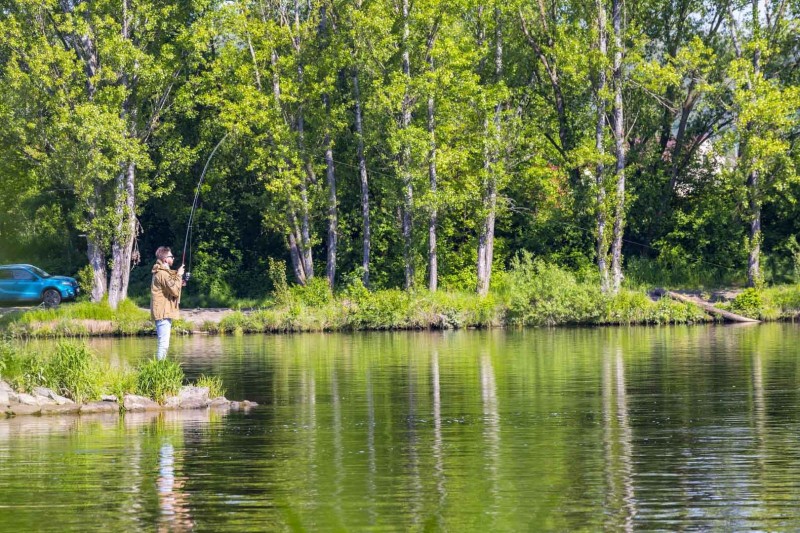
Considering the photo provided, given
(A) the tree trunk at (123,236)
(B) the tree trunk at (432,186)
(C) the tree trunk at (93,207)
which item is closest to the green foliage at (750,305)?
(B) the tree trunk at (432,186)

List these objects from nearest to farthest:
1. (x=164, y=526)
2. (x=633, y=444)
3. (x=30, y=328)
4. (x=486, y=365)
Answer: (x=164, y=526)
(x=633, y=444)
(x=486, y=365)
(x=30, y=328)

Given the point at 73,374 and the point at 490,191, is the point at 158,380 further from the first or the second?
the point at 490,191

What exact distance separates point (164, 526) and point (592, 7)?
132ft

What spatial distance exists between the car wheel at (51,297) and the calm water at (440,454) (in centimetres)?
2535

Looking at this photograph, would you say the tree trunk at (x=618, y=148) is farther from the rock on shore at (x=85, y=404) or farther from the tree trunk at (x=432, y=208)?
the rock on shore at (x=85, y=404)

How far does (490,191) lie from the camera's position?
1988 inches

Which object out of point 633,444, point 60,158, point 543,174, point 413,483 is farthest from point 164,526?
point 543,174

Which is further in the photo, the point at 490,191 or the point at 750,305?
the point at 490,191

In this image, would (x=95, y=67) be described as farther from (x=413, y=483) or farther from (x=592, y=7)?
(x=413, y=483)

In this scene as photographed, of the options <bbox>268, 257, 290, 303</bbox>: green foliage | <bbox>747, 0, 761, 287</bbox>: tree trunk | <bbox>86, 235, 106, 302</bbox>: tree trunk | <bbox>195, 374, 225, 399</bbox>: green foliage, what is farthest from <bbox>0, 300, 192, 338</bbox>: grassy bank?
<bbox>195, 374, 225, 399</bbox>: green foliage

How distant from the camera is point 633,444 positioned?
16141 millimetres

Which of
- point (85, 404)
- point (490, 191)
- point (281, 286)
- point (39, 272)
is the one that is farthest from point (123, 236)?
point (85, 404)

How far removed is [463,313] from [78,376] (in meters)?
25.5

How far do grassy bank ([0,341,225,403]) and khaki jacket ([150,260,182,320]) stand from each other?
1.88 metres
